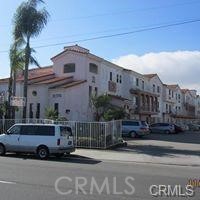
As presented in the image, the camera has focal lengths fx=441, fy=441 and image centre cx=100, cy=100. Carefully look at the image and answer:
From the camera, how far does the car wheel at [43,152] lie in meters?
21.8

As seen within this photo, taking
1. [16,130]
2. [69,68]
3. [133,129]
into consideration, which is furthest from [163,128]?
[16,130]

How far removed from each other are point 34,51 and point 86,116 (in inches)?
490

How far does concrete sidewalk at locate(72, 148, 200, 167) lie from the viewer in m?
21.3

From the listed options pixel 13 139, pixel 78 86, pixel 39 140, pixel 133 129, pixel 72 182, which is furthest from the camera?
pixel 78 86

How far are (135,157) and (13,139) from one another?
6.44 m

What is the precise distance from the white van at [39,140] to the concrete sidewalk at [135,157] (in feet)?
5.13

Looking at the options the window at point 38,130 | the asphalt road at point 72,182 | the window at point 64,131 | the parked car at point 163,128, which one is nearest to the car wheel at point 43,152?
the window at point 38,130

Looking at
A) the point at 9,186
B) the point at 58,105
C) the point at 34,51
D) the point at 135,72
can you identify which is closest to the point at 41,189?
the point at 9,186

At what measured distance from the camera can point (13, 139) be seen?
2291 centimetres

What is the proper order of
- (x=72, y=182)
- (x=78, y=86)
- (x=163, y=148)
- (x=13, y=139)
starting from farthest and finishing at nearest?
(x=78, y=86), (x=163, y=148), (x=13, y=139), (x=72, y=182)

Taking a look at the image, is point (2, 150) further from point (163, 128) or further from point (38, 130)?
point (163, 128)

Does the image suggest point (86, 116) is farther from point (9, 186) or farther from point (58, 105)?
point (9, 186)

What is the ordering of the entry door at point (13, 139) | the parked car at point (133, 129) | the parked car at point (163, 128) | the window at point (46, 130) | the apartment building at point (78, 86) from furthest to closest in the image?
the parked car at point (163, 128)
the apartment building at point (78, 86)
the parked car at point (133, 129)
the entry door at point (13, 139)
the window at point (46, 130)

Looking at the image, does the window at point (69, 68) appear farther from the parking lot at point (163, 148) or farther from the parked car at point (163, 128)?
the parking lot at point (163, 148)
